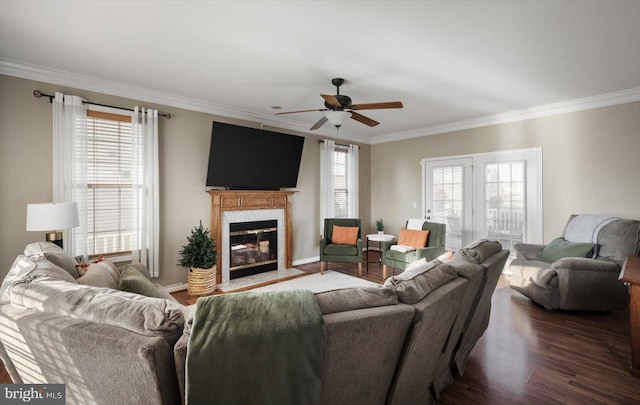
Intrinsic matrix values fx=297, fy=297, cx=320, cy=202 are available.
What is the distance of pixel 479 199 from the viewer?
17.2ft

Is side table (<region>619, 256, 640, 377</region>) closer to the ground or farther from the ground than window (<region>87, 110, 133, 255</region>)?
closer to the ground

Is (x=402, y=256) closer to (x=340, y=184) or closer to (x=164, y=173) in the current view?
(x=340, y=184)

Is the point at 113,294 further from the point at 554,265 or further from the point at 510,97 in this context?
the point at 510,97

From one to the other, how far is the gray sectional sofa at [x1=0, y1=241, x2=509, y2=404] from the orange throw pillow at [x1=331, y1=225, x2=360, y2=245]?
134 inches

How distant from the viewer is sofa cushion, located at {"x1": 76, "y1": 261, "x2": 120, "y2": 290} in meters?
1.92

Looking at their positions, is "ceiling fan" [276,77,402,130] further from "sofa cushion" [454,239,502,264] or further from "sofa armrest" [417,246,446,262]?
"sofa armrest" [417,246,446,262]

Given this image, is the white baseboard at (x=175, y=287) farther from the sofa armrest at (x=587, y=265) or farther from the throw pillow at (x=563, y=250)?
the throw pillow at (x=563, y=250)

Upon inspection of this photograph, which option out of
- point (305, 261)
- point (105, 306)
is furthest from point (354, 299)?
point (305, 261)

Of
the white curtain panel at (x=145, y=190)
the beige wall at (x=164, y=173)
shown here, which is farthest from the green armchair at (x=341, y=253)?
the white curtain panel at (x=145, y=190)

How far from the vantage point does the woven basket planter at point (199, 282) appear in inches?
156

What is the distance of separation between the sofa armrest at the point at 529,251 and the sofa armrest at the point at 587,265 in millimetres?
777

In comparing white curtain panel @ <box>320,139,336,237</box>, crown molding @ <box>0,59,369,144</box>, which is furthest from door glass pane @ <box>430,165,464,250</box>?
crown molding @ <box>0,59,369,144</box>

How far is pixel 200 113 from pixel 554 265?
16.4 feet

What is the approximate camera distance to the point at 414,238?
4.86 m
